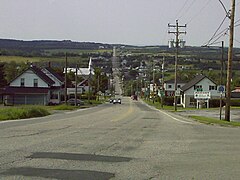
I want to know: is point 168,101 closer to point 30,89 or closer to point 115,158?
point 30,89

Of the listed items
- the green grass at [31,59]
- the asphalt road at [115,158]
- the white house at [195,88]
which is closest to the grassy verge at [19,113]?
the asphalt road at [115,158]

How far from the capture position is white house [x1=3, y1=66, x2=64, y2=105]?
8000 cm

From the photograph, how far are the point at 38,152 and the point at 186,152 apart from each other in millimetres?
4823

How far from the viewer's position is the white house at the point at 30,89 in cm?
8000

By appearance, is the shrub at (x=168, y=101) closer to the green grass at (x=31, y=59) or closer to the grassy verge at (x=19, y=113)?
the green grass at (x=31, y=59)

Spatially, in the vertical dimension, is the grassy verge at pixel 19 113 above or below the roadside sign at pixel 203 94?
below

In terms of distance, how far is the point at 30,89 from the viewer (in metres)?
80.9

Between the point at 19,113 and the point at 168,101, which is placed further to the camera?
the point at 168,101

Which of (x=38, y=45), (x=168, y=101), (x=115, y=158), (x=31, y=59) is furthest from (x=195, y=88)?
(x=38, y=45)

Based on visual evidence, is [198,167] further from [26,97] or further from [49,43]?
[49,43]

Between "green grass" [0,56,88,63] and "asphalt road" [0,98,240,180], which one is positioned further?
"green grass" [0,56,88,63]

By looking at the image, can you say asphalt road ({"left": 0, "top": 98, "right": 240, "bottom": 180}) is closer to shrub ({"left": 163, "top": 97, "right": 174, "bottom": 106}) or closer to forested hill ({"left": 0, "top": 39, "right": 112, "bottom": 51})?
shrub ({"left": 163, "top": 97, "right": 174, "bottom": 106})

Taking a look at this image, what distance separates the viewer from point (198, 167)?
11.7 meters

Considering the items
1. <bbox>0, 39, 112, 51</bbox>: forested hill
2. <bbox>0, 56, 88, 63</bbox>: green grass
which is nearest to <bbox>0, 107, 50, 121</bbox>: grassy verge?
<bbox>0, 56, 88, 63</bbox>: green grass
